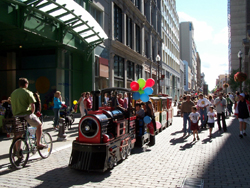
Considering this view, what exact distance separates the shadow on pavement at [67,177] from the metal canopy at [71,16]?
8.33 m

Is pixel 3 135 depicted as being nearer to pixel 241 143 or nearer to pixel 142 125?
pixel 142 125

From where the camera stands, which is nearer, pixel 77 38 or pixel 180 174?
pixel 180 174

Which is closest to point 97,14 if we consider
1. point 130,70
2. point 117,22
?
point 117,22

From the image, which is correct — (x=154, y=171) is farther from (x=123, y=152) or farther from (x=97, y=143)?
(x=97, y=143)

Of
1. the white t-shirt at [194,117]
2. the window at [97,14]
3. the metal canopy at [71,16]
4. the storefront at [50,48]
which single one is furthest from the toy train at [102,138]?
the window at [97,14]

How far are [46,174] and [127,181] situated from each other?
1854 millimetres

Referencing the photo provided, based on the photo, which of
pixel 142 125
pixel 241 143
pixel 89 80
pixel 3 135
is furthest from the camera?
pixel 89 80

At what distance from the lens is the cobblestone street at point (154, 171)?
4949mm

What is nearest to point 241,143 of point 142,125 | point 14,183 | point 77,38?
point 142,125

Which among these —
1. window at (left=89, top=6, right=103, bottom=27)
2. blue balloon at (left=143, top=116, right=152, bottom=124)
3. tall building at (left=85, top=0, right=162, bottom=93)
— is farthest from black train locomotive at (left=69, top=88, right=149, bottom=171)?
window at (left=89, top=6, right=103, bottom=27)

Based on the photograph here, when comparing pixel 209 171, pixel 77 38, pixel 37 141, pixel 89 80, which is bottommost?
pixel 209 171

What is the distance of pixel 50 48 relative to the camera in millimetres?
16625

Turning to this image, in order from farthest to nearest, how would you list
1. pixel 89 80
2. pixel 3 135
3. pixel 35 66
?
pixel 89 80, pixel 35 66, pixel 3 135

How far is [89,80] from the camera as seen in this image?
19.2 meters
